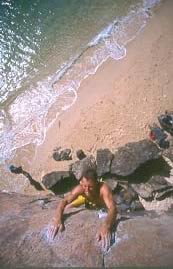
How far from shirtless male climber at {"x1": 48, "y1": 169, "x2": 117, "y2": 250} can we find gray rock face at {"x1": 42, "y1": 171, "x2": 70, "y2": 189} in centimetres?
133

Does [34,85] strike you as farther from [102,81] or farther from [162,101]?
[162,101]

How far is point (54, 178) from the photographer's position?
738cm

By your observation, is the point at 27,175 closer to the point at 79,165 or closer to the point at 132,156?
the point at 79,165

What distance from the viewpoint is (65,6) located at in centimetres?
1274

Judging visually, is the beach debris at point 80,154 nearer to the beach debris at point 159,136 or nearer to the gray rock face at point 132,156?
the gray rock face at point 132,156

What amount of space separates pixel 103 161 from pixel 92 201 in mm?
1366

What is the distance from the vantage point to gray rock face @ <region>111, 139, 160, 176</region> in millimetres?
6957

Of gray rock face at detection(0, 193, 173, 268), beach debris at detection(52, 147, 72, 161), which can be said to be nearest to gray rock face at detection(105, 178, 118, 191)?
beach debris at detection(52, 147, 72, 161)

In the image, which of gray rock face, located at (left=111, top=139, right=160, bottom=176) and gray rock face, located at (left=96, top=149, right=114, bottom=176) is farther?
gray rock face, located at (left=96, top=149, right=114, bottom=176)

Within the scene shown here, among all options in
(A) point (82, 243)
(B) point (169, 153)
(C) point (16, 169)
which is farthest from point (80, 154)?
(A) point (82, 243)

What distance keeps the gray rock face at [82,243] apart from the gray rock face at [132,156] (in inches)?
57.2

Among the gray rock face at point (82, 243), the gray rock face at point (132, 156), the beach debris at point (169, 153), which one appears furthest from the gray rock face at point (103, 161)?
the gray rock face at point (82, 243)

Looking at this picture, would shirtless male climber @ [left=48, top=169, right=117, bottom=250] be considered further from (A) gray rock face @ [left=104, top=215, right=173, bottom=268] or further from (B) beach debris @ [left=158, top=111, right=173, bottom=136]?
(B) beach debris @ [left=158, top=111, right=173, bottom=136]

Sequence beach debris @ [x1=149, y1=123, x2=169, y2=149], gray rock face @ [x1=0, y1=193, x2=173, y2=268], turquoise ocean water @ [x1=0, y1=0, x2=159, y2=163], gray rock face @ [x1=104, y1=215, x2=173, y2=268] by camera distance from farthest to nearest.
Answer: turquoise ocean water @ [x1=0, y1=0, x2=159, y2=163] → beach debris @ [x1=149, y1=123, x2=169, y2=149] → gray rock face @ [x1=0, y1=193, x2=173, y2=268] → gray rock face @ [x1=104, y1=215, x2=173, y2=268]
